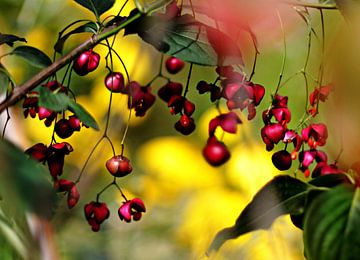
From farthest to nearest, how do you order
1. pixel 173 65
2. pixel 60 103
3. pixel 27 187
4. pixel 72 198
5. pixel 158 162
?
1. pixel 158 162
2. pixel 173 65
3. pixel 72 198
4. pixel 60 103
5. pixel 27 187

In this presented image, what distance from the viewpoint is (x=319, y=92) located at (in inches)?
30.9

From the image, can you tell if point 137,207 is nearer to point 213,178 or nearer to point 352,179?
point 352,179

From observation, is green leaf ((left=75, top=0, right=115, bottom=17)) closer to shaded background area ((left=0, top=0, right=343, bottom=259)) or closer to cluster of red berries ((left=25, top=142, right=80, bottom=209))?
cluster of red berries ((left=25, top=142, right=80, bottom=209))

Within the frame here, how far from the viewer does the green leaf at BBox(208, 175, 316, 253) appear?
56 centimetres

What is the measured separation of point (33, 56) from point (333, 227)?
258mm

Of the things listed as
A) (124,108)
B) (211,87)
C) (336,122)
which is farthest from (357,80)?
(124,108)

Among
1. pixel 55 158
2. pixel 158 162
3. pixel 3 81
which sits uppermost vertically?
pixel 3 81

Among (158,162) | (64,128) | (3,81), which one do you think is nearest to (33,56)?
(3,81)

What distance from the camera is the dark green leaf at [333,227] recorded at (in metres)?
0.51

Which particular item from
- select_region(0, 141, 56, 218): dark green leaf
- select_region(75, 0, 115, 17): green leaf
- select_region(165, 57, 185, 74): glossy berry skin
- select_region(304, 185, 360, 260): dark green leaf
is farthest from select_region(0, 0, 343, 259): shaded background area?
select_region(0, 141, 56, 218): dark green leaf

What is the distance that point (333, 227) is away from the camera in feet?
1.70

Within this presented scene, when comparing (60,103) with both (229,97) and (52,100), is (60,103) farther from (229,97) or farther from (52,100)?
(229,97)

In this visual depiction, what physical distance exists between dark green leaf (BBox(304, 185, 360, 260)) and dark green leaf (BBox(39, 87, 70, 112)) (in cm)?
18

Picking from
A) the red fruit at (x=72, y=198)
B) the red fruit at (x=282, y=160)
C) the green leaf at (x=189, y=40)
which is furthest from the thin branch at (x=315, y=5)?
the red fruit at (x=72, y=198)
